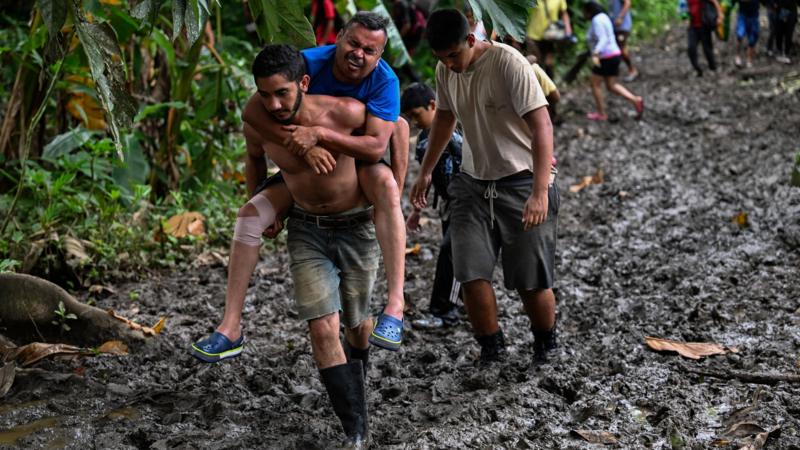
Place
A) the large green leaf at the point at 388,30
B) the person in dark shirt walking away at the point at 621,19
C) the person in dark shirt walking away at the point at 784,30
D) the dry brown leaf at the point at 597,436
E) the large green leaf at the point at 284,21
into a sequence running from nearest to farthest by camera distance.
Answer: the dry brown leaf at the point at 597,436 < the large green leaf at the point at 284,21 < the large green leaf at the point at 388,30 < the person in dark shirt walking away at the point at 621,19 < the person in dark shirt walking away at the point at 784,30

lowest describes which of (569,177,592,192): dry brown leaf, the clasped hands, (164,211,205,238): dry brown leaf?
(569,177,592,192): dry brown leaf

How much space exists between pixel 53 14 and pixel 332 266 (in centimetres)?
156

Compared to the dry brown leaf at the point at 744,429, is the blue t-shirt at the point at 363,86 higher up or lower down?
higher up

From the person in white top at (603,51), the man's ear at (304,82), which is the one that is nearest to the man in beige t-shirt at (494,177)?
the man's ear at (304,82)

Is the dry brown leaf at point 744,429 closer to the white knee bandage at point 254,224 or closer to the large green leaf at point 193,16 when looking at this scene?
the white knee bandage at point 254,224

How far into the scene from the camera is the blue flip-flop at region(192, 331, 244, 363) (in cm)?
407

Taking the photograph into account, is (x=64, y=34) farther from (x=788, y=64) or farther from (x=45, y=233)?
(x=788, y=64)

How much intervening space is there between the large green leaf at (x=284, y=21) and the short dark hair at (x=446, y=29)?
579 millimetres

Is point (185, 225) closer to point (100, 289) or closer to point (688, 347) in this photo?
point (100, 289)

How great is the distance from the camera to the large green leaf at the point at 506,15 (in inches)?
161

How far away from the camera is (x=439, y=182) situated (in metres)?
5.97

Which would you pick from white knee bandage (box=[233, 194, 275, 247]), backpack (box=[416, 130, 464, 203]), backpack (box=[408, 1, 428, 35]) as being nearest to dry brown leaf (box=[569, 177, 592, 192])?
backpack (box=[416, 130, 464, 203])

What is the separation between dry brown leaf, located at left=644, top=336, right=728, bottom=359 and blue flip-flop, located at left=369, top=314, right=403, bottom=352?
6.83 feet

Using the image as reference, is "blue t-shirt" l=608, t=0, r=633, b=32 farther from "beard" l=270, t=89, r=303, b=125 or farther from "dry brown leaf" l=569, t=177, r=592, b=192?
"beard" l=270, t=89, r=303, b=125
